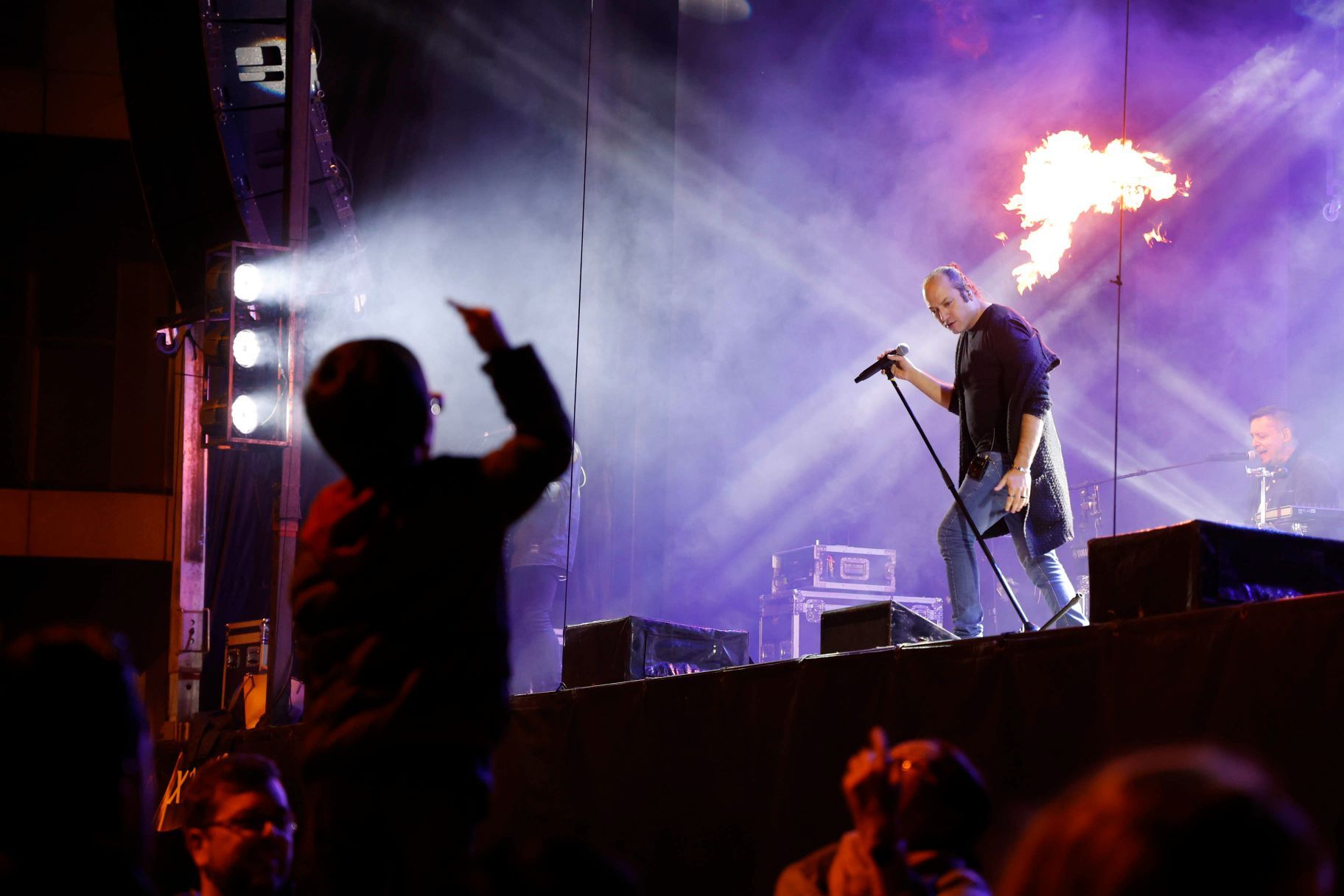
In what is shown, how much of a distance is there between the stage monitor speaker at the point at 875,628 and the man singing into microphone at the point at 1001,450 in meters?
0.42

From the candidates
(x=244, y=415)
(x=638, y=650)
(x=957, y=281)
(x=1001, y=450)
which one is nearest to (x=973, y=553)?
(x=1001, y=450)

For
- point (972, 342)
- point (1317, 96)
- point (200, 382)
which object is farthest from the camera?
point (200, 382)

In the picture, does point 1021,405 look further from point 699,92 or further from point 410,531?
point 699,92

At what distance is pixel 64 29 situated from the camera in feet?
51.6

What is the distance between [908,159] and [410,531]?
12.7 meters

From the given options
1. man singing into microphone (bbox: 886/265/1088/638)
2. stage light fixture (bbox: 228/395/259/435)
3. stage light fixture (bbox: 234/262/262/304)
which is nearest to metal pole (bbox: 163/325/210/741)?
stage light fixture (bbox: 234/262/262/304)

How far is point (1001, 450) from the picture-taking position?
6.79 metres

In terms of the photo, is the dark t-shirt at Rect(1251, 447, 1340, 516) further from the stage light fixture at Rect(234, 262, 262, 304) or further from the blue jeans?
the stage light fixture at Rect(234, 262, 262, 304)

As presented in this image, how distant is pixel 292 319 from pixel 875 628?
570cm

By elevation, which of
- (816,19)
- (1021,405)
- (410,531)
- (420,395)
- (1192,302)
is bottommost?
(410,531)

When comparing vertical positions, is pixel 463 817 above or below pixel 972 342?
below

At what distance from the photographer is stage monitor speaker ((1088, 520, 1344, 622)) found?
427 cm

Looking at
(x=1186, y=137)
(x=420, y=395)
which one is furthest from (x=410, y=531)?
(x=1186, y=137)

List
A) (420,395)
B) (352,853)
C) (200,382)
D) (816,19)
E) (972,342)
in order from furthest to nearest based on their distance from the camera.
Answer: (200,382), (816,19), (972,342), (420,395), (352,853)
